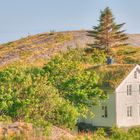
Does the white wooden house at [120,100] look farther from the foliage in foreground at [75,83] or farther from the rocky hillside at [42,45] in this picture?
the rocky hillside at [42,45]

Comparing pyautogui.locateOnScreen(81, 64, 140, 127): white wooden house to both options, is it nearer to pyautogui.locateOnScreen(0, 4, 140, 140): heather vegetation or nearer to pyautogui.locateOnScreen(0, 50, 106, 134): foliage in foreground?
pyautogui.locateOnScreen(0, 4, 140, 140): heather vegetation

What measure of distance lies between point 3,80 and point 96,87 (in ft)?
35.6

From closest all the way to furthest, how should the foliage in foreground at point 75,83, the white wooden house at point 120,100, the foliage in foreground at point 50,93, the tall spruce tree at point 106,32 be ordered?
the foliage in foreground at point 50,93 < the foliage in foreground at point 75,83 < the white wooden house at point 120,100 < the tall spruce tree at point 106,32

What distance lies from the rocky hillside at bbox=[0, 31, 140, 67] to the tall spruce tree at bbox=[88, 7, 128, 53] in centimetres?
624

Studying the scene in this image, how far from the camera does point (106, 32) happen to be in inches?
4131

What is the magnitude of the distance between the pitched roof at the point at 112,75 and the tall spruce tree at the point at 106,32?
1424 inches

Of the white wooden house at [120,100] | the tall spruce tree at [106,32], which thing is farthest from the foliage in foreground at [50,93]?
the tall spruce tree at [106,32]

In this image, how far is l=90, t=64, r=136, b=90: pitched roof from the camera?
64312 mm

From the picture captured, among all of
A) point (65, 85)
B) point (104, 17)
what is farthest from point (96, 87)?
point (104, 17)

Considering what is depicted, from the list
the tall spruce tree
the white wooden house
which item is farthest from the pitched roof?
the tall spruce tree

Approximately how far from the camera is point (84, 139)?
27219 millimetres

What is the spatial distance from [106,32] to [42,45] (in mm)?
24883

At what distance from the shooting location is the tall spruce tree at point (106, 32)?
103m

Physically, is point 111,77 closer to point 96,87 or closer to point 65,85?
point 96,87
